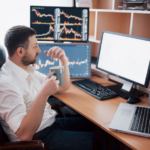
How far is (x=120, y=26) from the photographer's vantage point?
219 centimetres

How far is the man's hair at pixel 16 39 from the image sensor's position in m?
1.39

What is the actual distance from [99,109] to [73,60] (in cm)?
76

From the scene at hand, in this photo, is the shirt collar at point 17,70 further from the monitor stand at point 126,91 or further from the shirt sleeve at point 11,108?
the monitor stand at point 126,91

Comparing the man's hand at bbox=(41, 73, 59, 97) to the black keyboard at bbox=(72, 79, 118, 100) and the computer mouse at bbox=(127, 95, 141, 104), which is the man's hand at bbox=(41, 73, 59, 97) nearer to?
the black keyboard at bbox=(72, 79, 118, 100)

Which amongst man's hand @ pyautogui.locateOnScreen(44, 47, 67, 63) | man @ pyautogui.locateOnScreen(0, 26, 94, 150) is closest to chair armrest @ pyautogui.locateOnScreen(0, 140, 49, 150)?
man @ pyautogui.locateOnScreen(0, 26, 94, 150)

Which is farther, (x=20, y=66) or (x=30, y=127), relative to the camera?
(x=20, y=66)

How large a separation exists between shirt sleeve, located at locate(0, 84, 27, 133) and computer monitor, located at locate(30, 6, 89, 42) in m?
0.98

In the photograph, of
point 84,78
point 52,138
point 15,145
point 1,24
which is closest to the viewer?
point 15,145

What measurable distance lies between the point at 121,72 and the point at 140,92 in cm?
23

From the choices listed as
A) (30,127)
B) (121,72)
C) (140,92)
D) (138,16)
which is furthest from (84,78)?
(30,127)

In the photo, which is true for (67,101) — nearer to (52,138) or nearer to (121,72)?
(52,138)

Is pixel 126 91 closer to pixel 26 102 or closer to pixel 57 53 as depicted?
pixel 57 53

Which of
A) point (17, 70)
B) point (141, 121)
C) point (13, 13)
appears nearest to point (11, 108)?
point (17, 70)

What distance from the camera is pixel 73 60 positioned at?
80.4 inches
